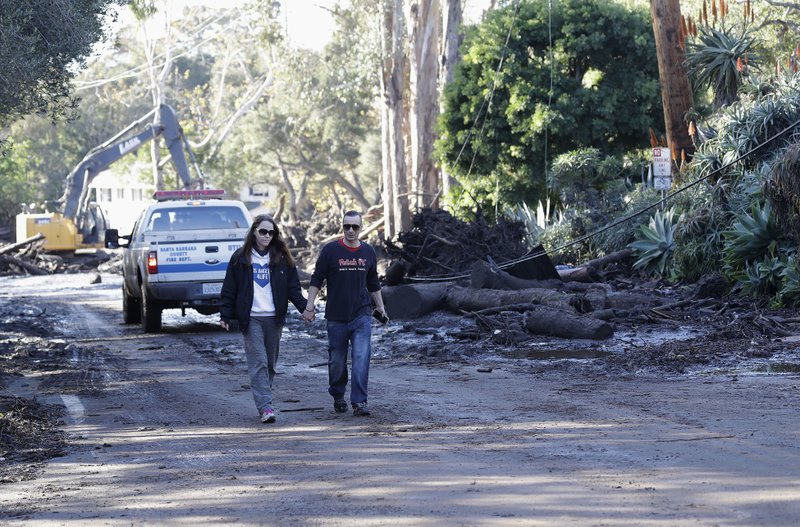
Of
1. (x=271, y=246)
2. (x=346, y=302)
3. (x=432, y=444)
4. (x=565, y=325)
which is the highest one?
(x=271, y=246)

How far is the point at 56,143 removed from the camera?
268 ft

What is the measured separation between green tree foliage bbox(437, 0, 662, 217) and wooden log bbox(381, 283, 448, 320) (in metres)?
11.5

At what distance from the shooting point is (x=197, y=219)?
19.8m

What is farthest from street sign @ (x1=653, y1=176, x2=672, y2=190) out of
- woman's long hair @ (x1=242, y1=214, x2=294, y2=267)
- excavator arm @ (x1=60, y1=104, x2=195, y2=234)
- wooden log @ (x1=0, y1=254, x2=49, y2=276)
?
wooden log @ (x1=0, y1=254, x2=49, y2=276)

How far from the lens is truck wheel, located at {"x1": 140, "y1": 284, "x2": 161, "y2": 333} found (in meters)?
18.5

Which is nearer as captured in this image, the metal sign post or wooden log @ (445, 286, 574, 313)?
wooden log @ (445, 286, 574, 313)

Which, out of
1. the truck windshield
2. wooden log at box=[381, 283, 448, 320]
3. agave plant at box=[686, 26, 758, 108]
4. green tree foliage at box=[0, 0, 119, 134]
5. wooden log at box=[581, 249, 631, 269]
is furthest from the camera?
agave plant at box=[686, 26, 758, 108]

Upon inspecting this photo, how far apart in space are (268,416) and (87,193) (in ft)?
113

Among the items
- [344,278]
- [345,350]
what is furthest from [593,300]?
[344,278]

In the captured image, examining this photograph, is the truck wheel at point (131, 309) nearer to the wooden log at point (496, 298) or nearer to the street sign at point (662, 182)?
the wooden log at point (496, 298)

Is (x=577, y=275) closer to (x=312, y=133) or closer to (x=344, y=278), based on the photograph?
(x=344, y=278)

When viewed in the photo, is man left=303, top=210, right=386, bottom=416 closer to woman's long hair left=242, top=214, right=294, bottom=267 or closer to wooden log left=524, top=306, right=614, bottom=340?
woman's long hair left=242, top=214, right=294, bottom=267

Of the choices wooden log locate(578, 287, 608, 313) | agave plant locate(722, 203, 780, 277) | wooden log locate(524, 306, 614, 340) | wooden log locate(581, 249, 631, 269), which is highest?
agave plant locate(722, 203, 780, 277)

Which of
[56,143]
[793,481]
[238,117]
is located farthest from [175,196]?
[56,143]
